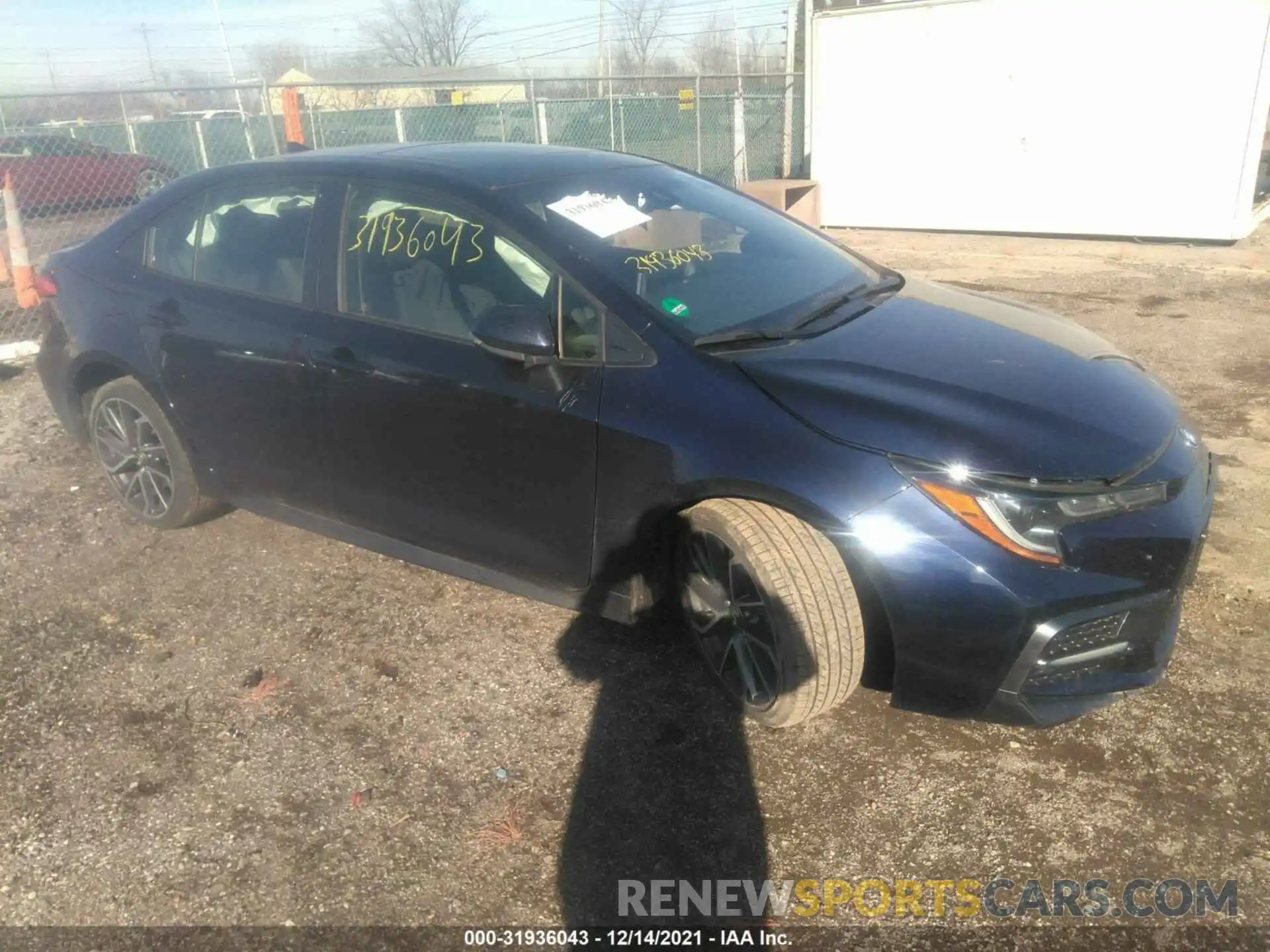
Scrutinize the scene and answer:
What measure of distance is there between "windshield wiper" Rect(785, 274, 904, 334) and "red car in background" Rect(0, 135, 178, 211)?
49.9 ft

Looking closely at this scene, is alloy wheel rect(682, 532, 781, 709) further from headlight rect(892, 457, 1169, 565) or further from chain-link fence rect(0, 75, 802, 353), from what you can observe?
chain-link fence rect(0, 75, 802, 353)

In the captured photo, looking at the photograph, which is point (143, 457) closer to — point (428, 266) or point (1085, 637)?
point (428, 266)

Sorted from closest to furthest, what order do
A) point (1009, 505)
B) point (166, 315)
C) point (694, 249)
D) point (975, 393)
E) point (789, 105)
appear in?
point (1009, 505) → point (975, 393) → point (694, 249) → point (166, 315) → point (789, 105)

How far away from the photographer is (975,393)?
8.88 feet

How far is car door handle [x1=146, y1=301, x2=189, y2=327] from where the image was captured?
3725 millimetres

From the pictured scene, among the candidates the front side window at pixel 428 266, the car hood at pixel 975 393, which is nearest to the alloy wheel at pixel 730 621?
the car hood at pixel 975 393

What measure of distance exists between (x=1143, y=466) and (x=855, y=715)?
3.56ft

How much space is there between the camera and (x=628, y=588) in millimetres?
2988

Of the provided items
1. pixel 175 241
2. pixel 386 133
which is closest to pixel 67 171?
pixel 386 133

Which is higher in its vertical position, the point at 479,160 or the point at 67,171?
the point at 479,160

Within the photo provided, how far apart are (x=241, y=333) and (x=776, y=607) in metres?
2.17

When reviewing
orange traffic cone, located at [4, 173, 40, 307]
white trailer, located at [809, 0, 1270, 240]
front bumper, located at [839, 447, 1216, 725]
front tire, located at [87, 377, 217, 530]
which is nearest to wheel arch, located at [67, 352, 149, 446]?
front tire, located at [87, 377, 217, 530]

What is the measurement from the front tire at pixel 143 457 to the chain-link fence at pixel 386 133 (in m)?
7.75

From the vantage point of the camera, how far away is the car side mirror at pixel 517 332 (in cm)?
279
